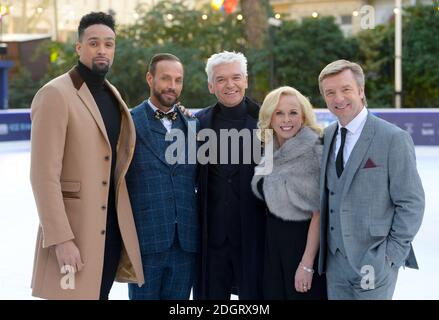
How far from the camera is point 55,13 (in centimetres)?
2803

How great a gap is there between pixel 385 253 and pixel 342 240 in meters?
0.20

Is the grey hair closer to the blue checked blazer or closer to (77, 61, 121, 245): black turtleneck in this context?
the blue checked blazer

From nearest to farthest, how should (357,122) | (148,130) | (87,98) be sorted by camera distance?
(357,122) < (87,98) < (148,130)

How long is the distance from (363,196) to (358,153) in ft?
0.58

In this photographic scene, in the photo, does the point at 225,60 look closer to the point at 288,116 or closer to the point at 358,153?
the point at 288,116

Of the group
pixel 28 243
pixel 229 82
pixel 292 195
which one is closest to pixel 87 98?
pixel 229 82

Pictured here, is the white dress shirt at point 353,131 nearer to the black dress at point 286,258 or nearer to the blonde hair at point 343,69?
the blonde hair at point 343,69

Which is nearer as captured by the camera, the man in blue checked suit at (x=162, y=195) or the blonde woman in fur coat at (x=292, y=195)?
the blonde woman in fur coat at (x=292, y=195)

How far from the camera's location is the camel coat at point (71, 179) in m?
2.89

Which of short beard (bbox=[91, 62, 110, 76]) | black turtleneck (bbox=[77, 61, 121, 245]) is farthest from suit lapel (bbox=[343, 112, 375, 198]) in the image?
short beard (bbox=[91, 62, 110, 76])

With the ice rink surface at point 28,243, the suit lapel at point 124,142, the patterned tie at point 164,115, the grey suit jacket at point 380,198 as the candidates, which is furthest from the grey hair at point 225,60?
the ice rink surface at point 28,243

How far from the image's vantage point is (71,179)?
9.80 feet
